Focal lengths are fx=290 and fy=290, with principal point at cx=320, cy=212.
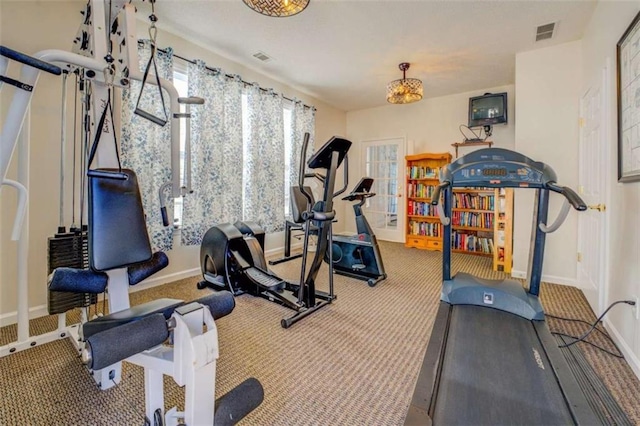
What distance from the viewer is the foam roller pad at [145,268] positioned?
1.48 meters

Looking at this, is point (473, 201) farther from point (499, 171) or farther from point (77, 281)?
point (77, 281)

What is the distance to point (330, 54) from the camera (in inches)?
144

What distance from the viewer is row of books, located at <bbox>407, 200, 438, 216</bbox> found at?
515 cm

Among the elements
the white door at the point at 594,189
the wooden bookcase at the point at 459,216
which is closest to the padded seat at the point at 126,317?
the white door at the point at 594,189

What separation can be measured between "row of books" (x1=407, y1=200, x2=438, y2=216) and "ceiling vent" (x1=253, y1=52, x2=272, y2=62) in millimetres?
3349

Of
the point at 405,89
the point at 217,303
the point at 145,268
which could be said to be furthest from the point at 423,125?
the point at 217,303

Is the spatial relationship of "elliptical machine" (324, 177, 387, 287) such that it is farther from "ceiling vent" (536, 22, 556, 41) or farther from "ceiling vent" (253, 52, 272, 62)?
"ceiling vent" (536, 22, 556, 41)

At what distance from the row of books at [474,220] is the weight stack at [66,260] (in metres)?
4.57

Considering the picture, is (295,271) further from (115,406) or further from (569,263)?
(569,263)

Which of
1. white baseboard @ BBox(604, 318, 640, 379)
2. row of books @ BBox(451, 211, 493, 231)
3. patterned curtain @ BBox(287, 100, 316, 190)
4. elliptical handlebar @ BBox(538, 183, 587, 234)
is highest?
patterned curtain @ BBox(287, 100, 316, 190)

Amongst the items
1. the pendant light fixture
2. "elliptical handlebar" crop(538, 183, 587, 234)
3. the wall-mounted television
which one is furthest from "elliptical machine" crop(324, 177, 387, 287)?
the wall-mounted television

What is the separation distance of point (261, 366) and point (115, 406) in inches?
28.7

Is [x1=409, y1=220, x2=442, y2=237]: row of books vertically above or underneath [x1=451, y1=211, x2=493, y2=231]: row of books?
underneath

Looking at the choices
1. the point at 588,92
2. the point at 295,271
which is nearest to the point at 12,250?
the point at 295,271
